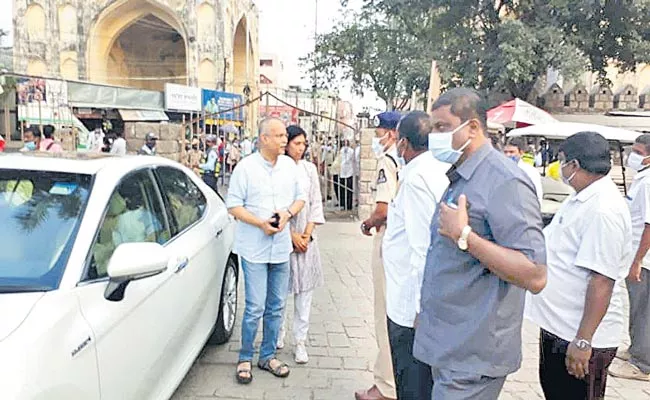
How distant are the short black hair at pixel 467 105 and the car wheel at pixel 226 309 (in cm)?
277

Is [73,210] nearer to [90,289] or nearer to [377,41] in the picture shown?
[90,289]

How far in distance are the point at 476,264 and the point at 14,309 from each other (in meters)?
1.66

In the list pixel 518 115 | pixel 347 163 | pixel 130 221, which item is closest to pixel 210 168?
pixel 347 163

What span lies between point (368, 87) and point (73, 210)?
26423mm

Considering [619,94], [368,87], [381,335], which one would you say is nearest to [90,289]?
[381,335]

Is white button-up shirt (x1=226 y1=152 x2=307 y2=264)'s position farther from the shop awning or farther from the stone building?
the stone building

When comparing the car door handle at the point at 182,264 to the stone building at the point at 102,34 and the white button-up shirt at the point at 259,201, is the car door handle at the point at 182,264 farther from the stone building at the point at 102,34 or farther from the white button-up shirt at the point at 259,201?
the stone building at the point at 102,34

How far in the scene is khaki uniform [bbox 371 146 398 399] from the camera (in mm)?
3363

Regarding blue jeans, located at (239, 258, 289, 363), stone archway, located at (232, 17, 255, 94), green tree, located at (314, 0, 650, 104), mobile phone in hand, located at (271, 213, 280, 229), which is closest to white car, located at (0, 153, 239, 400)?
blue jeans, located at (239, 258, 289, 363)

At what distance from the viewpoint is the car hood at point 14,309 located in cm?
188

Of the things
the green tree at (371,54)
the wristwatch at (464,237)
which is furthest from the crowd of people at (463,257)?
the green tree at (371,54)

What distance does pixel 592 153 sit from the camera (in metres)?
2.61

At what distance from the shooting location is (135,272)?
7.73ft

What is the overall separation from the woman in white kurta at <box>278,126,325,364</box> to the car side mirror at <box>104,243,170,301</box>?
67.6 inches
